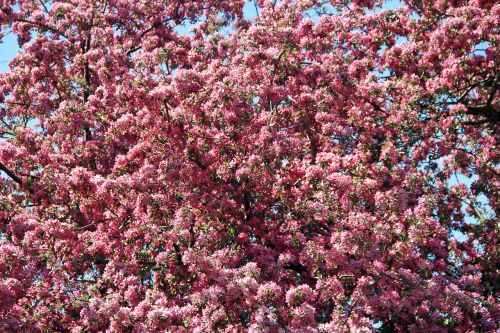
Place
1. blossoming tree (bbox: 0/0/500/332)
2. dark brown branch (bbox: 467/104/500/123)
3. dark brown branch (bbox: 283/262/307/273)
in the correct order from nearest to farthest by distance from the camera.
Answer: blossoming tree (bbox: 0/0/500/332) < dark brown branch (bbox: 283/262/307/273) < dark brown branch (bbox: 467/104/500/123)

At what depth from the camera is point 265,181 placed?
504 inches

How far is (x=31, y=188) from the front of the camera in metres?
13.2

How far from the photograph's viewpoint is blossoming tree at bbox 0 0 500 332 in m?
10.9

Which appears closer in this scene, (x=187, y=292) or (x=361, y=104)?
(x=187, y=292)

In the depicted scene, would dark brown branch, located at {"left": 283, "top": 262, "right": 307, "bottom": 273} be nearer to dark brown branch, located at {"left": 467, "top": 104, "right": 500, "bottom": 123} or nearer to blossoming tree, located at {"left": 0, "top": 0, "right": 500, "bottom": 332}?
blossoming tree, located at {"left": 0, "top": 0, "right": 500, "bottom": 332}

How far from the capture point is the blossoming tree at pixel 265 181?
10.9 metres

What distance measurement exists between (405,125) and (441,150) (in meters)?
1.30

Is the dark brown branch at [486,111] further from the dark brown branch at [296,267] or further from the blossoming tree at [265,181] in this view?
the dark brown branch at [296,267]

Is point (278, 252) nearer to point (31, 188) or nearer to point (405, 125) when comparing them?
point (405, 125)

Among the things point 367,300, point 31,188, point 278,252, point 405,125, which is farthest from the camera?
point 405,125

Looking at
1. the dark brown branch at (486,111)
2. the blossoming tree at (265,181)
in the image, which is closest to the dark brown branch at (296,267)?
the blossoming tree at (265,181)

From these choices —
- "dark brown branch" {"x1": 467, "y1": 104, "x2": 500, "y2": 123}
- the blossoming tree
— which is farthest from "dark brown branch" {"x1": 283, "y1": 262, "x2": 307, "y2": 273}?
"dark brown branch" {"x1": 467, "y1": 104, "x2": 500, "y2": 123}

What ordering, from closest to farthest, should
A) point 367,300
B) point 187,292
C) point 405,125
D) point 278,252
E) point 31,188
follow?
point 367,300, point 187,292, point 278,252, point 31,188, point 405,125

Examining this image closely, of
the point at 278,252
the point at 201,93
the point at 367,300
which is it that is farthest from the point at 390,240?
the point at 201,93
